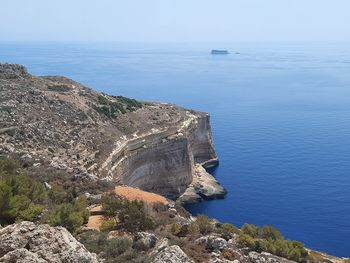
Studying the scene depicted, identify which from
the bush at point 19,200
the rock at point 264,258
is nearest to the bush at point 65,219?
the bush at point 19,200

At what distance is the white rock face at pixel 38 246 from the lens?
1034 centimetres

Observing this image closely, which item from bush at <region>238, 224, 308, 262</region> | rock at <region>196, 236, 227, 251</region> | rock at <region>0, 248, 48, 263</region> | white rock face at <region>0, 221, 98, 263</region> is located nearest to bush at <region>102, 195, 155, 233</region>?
rock at <region>196, 236, 227, 251</region>

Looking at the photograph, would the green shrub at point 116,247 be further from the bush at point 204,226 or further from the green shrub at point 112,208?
the green shrub at point 112,208

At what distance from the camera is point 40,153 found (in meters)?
42.2

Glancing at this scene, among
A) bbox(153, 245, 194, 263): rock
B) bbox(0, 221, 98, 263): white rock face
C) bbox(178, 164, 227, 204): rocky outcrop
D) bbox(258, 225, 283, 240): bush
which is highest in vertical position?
bbox(0, 221, 98, 263): white rock face

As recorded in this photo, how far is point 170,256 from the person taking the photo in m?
13.1

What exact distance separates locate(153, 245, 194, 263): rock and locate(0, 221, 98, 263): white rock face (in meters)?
2.47

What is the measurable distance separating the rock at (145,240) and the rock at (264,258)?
3.87 m

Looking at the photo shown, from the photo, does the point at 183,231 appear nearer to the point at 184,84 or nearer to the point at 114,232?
the point at 114,232

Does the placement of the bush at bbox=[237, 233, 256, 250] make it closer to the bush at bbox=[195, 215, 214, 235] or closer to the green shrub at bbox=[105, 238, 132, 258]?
the bush at bbox=[195, 215, 214, 235]

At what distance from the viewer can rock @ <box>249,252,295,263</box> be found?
1675cm

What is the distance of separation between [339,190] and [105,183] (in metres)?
42.1

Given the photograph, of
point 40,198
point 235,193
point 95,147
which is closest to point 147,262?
point 40,198

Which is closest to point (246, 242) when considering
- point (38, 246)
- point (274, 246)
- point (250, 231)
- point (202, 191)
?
point (274, 246)
